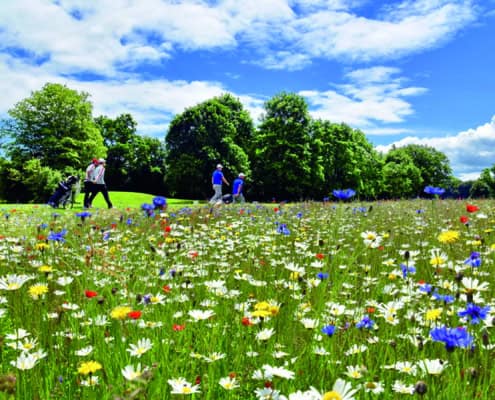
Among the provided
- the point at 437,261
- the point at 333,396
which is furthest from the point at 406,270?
the point at 333,396

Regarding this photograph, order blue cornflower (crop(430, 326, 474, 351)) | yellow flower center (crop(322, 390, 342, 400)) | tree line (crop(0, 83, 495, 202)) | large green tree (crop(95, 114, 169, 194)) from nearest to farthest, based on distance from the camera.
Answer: yellow flower center (crop(322, 390, 342, 400)) < blue cornflower (crop(430, 326, 474, 351)) < tree line (crop(0, 83, 495, 202)) < large green tree (crop(95, 114, 169, 194))

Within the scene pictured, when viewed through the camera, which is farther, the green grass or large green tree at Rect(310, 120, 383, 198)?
large green tree at Rect(310, 120, 383, 198)

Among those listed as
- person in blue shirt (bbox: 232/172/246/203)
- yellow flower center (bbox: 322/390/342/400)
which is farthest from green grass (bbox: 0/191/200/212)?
yellow flower center (bbox: 322/390/342/400)

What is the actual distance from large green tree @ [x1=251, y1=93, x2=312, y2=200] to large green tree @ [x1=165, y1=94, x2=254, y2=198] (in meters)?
2.92

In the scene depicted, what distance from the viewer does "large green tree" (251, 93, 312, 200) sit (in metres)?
44.9

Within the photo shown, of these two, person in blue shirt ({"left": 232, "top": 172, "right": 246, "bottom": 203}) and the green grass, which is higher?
person in blue shirt ({"left": 232, "top": 172, "right": 246, "bottom": 203})

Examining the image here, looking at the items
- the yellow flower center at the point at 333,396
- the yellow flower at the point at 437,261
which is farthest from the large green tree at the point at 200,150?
the yellow flower center at the point at 333,396

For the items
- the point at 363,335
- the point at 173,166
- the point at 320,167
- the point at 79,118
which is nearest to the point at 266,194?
the point at 320,167

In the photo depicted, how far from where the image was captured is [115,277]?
4.00 m

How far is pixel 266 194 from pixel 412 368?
4396 centimetres

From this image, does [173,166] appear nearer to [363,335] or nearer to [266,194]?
[266,194]

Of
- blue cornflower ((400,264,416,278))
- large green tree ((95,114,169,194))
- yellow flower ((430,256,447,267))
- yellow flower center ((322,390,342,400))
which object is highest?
large green tree ((95,114,169,194))

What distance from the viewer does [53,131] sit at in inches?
1700

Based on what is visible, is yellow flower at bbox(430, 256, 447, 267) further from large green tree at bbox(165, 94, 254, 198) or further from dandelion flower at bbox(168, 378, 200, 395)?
A: large green tree at bbox(165, 94, 254, 198)
